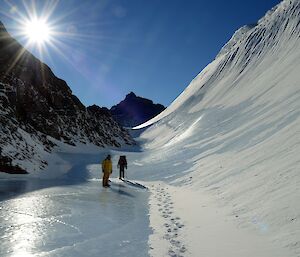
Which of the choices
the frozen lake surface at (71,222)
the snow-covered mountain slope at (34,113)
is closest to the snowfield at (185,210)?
the frozen lake surface at (71,222)

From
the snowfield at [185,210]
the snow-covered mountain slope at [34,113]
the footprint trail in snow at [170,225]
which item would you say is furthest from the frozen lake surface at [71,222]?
the snow-covered mountain slope at [34,113]

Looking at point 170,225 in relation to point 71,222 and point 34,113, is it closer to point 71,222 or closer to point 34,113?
point 71,222

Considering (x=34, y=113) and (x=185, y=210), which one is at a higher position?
(x=34, y=113)

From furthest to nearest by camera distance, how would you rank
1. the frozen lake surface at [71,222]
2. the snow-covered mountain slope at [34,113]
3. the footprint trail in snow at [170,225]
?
1. the snow-covered mountain slope at [34,113]
2. the footprint trail in snow at [170,225]
3. the frozen lake surface at [71,222]

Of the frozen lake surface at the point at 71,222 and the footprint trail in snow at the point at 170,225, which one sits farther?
the footprint trail in snow at the point at 170,225

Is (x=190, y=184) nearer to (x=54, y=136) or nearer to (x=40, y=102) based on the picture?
(x=54, y=136)

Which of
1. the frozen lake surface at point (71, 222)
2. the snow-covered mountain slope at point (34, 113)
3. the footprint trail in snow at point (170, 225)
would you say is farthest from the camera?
the snow-covered mountain slope at point (34, 113)

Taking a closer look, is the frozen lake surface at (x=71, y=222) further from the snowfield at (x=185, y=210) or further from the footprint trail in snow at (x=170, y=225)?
the footprint trail in snow at (x=170, y=225)

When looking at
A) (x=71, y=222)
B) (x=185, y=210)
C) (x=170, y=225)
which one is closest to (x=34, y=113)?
(x=185, y=210)

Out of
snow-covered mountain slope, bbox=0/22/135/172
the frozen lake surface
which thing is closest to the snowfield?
the frozen lake surface

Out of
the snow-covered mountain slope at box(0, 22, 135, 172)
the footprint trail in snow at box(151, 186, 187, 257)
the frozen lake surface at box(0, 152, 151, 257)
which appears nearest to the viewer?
the frozen lake surface at box(0, 152, 151, 257)

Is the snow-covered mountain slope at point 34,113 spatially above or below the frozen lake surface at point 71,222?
above

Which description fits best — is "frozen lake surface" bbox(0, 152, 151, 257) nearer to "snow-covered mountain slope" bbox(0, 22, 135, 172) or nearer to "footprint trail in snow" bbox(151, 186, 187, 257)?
"footprint trail in snow" bbox(151, 186, 187, 257)

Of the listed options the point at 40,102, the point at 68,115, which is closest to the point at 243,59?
the point at 68,115
